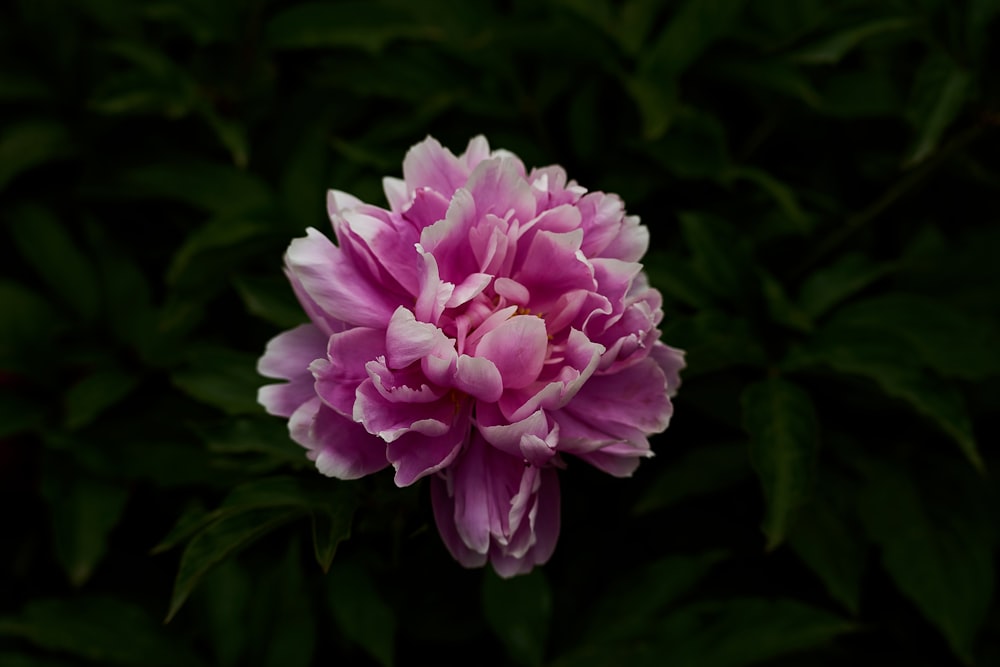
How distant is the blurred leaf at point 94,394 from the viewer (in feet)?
4.04

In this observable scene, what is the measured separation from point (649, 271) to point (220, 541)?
56cm

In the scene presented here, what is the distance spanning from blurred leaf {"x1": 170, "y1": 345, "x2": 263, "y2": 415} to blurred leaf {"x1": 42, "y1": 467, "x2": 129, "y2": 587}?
27 cm

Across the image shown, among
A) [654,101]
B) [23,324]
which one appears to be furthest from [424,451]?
[23,324]

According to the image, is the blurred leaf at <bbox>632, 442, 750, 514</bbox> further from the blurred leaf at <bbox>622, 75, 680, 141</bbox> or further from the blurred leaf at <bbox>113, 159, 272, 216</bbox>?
the blurred leaf at <bbox>113, 159, 272, 216</bbox>

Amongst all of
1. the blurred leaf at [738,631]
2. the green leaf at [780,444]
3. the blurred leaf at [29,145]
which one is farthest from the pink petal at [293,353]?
the blurred leaf at [29,145]

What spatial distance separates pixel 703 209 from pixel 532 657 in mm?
641

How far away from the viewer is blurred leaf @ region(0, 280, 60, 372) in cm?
132

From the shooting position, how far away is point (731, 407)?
120 cm

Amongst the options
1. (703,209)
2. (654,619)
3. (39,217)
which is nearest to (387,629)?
(654,619)

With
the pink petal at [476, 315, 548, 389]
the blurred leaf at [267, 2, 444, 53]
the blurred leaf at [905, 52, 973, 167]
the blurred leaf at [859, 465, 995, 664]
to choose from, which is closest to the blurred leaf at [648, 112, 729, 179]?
the blurred leaf at [905, 52, 973, 167]

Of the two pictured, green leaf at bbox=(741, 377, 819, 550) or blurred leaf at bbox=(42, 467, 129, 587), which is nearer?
green leaf at bbox=(741, 377, 819, 550)

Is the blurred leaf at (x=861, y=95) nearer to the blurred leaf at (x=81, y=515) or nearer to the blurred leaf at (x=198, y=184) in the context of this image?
the blurred leaf at (x=198, y=184)

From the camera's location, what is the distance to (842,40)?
1224mm

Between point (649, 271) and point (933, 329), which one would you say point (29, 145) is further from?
point (933, 329)
